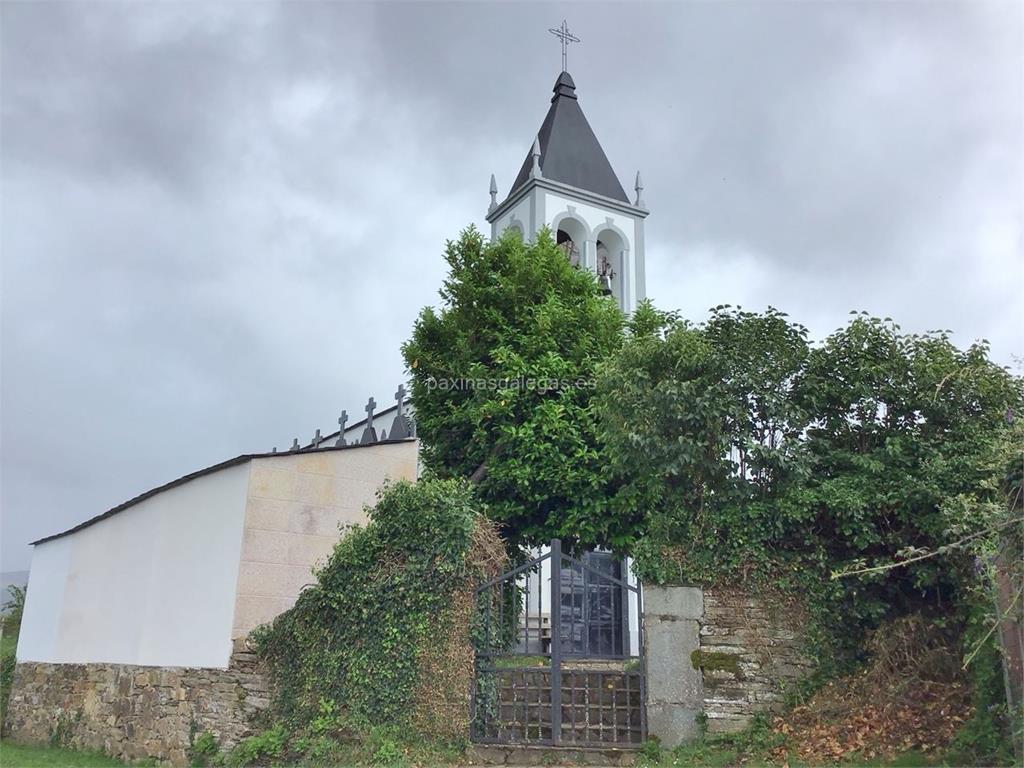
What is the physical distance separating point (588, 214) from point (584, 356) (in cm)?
1302

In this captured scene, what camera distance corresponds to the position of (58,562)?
1587 cm

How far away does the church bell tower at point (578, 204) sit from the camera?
87.8 ft

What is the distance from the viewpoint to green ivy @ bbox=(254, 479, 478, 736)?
927 centimetres

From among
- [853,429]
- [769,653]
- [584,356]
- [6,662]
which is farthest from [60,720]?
[853,429]

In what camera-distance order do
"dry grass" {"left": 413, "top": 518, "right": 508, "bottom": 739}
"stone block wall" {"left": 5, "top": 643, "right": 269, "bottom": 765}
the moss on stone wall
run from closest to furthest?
the moss on stone wall → "dry grass" {"left": 413, "top": 518, "right": 508, "bottom": 739} → "stone block wall" {"left": 5, "top": 643, "right": 269, "bottom": 765}

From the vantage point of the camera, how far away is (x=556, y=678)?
9.04m

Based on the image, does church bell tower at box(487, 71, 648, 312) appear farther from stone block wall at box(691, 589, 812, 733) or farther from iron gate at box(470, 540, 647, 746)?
stone block wall at box(691, 589, 812, 733)

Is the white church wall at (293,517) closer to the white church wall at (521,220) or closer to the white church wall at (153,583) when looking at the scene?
the white church wall at (153,583)

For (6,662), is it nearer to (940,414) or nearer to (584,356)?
(584,356)

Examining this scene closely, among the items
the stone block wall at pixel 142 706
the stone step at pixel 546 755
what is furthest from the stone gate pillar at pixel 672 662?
the stone block wall at pixel 142 706

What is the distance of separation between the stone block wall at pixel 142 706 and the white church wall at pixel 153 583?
0.21 m

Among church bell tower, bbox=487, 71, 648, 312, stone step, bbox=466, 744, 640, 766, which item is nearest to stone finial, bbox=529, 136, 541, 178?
church bell tower, bbox=487, 71, 648, 312

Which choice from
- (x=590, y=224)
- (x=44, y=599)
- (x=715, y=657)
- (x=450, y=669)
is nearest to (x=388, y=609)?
(x=450, y=669)

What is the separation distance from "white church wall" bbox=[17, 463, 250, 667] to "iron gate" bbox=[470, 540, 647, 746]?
3.40 meters
